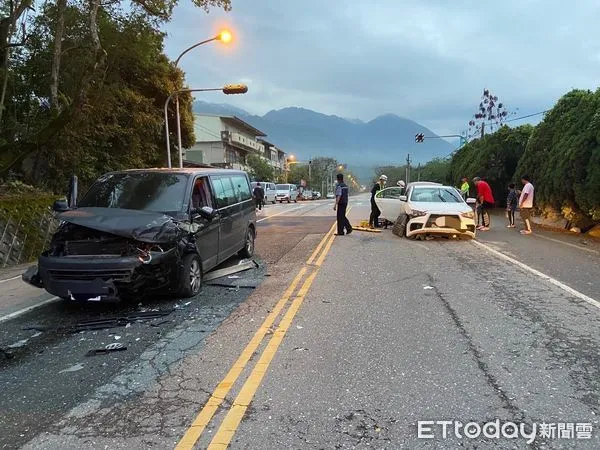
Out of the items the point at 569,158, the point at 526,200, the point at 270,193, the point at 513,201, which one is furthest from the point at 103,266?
the point at 270,193

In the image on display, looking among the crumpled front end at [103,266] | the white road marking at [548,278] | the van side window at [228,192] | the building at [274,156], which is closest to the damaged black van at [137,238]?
the crumpled front end at [103,266]

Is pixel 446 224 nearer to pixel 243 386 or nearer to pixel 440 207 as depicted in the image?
pixel 440 207

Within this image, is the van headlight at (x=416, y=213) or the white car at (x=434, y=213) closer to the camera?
the white car at (x=434, y=213)

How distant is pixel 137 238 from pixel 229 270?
9.98ft

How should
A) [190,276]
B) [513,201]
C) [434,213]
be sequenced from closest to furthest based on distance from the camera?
[190,276], [434,213], [513,201]

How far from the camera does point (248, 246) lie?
421 inches

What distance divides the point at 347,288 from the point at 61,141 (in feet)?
46.9

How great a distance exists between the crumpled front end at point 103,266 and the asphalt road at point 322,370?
44 cm

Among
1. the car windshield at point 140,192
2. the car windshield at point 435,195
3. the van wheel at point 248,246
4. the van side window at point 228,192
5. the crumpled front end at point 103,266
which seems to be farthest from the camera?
the car windshield at point 435,195

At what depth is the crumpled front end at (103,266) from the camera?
6133mm

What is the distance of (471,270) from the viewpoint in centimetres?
915

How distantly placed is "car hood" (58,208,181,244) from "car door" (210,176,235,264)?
66.9 inches

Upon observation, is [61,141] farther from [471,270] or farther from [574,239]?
[574,239]

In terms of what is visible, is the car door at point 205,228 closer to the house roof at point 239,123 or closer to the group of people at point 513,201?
the group of people at point 513,201
